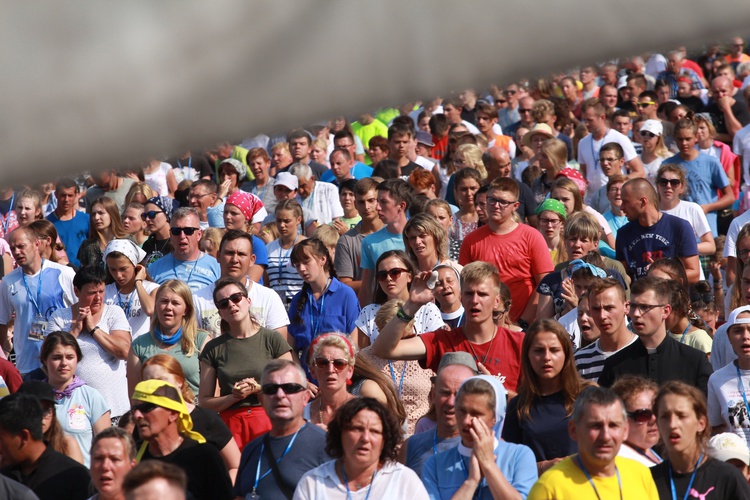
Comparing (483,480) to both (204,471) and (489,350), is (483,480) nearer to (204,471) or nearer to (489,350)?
(204,471)

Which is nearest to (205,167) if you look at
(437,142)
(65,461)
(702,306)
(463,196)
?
(437,142)

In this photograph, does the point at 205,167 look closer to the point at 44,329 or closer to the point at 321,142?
the point at 321,142

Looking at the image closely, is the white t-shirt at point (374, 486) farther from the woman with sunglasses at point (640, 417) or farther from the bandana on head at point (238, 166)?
the bandana on head at point (238, 166)

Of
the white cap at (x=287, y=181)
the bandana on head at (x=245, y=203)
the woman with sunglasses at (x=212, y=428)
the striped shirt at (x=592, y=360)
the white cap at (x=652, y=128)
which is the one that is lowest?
the woman with sunglasses at (x=212, y=428)

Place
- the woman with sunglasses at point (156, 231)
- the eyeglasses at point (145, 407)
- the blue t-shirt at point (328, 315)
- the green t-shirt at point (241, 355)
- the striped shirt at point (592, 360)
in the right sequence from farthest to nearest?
the woman with sunglasses at point (156, 231)
the blue t-shirt at point (328, 315)
the green t-shirt at point (241, 355)
the striped shirt at point (592, 360)
the eyeglasses at point (145, 407)

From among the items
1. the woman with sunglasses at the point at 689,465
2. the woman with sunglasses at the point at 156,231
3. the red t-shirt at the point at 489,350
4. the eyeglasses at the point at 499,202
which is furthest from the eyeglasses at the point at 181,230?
the woman with sunglasses at the point at 689,465

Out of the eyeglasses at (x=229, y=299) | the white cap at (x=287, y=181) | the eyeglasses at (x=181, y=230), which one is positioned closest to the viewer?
the eyeglasses at (x=229, y=299)

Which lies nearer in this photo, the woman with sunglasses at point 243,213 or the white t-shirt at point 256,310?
the white t-shirt at point 256,310

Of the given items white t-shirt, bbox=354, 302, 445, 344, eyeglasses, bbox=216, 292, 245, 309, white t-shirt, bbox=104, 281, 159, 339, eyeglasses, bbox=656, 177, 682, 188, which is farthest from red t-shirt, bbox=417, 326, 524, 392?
eyeglasses, bbox=656, 177, 682, 188

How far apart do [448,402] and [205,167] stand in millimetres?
9007

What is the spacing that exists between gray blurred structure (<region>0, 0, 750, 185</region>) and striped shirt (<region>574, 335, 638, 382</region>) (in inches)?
221

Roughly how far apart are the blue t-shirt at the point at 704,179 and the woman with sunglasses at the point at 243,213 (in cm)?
404

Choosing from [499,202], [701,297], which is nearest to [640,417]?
[701,297]

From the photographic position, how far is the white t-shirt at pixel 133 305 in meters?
8.23
